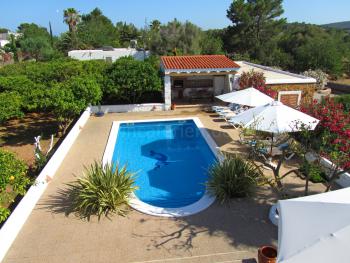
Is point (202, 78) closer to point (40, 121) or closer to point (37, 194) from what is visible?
point (40, 121)

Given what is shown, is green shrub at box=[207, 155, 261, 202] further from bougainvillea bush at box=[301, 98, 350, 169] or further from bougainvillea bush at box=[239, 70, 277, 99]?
bougainvillea bush at box=[239, 70, 277, 99]

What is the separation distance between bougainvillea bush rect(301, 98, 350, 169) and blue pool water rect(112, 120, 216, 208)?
4.68 meters

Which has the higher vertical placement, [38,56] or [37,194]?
[38,56]

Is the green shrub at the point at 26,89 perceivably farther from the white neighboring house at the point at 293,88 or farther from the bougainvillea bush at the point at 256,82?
the white neighboring house at the point at 293,88

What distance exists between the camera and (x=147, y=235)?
8.88m

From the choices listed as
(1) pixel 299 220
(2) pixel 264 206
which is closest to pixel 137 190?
(2) pixel 264 206

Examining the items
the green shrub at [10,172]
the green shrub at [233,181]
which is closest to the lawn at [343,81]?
the green shrub at [233,181]

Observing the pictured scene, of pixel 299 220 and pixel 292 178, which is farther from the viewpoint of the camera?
pixel 292 178

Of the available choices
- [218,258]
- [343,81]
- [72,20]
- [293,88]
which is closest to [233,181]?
[218,258]

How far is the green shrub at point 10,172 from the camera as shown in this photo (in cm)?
730

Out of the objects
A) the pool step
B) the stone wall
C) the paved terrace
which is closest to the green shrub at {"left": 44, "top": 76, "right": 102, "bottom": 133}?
the paved terrace

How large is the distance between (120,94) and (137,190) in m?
12.6

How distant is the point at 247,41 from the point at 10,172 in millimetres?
54604

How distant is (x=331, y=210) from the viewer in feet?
16.4
